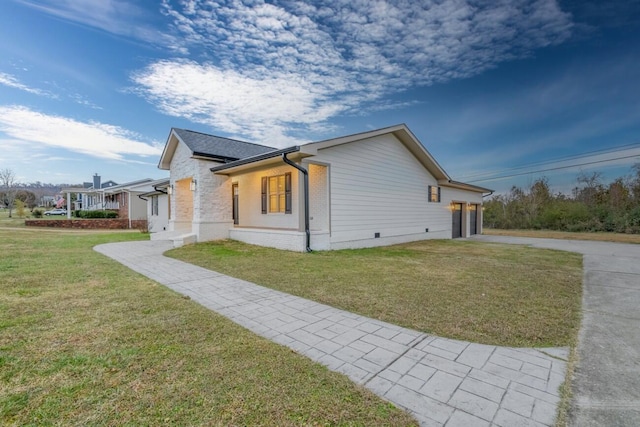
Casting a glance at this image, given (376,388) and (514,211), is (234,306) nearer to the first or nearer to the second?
(376,388)

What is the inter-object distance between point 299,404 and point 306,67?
43.4 feet

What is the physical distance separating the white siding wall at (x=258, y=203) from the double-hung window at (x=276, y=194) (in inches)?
6.4

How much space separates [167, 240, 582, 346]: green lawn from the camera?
339cm

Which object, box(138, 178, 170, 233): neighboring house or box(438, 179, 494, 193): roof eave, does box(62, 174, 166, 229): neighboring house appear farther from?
→ box(438, 179, 494, 193): roof eave

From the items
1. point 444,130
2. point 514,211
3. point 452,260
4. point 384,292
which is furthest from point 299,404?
point 514,211

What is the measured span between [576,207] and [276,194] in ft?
75.5

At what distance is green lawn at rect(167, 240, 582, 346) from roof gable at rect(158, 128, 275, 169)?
449 cm

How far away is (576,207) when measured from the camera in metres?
20.8

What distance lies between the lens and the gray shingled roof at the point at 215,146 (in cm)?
1162

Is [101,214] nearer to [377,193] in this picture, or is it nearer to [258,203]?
[258,203]

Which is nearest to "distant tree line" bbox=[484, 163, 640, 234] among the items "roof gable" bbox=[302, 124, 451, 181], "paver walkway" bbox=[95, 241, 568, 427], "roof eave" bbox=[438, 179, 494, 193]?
"roof eave" bbox=[438, 179, 494, 193]

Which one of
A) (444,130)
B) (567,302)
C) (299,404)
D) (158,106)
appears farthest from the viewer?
(444,130)

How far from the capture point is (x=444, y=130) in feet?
68.4

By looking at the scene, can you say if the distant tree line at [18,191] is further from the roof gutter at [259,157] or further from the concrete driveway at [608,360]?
the concrete driveway at [608,360]
